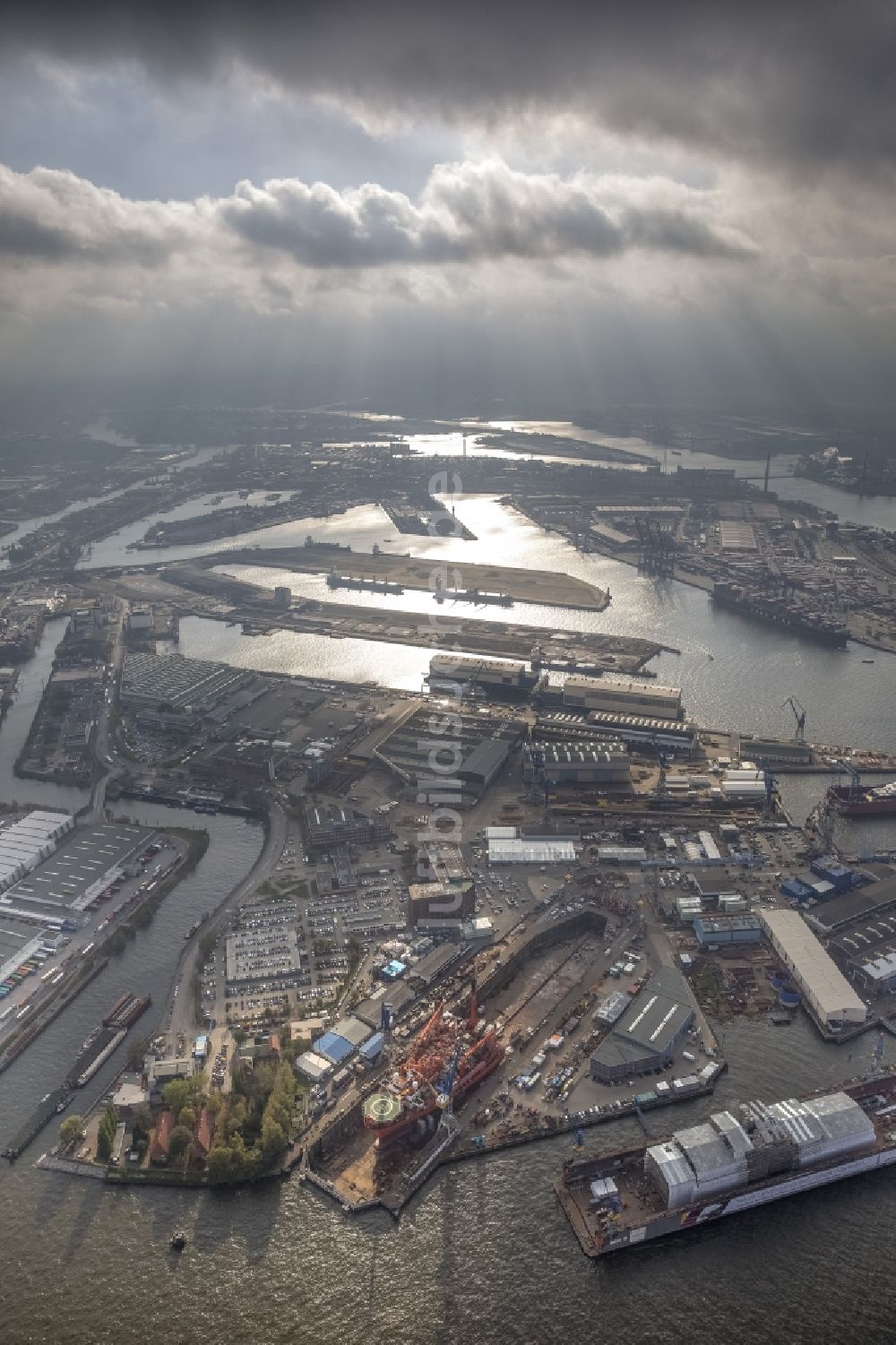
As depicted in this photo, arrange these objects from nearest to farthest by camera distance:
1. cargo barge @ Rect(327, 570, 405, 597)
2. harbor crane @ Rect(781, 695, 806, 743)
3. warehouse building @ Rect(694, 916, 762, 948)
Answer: warehouse building @ Rect(694, 916, 762, 948)
harbor crane @ Rect(781, 695, 806, 743)
cargo barge @ Rect(327, 570, 405, 597)

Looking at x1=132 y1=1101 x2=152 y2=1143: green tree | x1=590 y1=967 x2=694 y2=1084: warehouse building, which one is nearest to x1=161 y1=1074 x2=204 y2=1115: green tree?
x1=132 y1=1101 x2=152 y2=1143: green tree

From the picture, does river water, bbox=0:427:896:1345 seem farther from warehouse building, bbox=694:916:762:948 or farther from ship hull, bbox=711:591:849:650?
ship hull, bbox=711:591:849:650

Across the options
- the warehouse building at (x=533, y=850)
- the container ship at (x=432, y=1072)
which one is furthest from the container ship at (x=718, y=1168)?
the warehouse building at (x=533, y=850)

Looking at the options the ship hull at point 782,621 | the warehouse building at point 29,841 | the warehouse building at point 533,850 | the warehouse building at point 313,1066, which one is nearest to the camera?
the warehouse building at point 313,1066

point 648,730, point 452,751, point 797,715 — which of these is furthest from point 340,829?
point 797,715

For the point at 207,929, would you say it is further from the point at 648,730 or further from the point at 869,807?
the point at 869,807

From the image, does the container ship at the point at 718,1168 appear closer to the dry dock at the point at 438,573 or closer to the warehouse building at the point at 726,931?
the warehouse building at the point at 726,931
